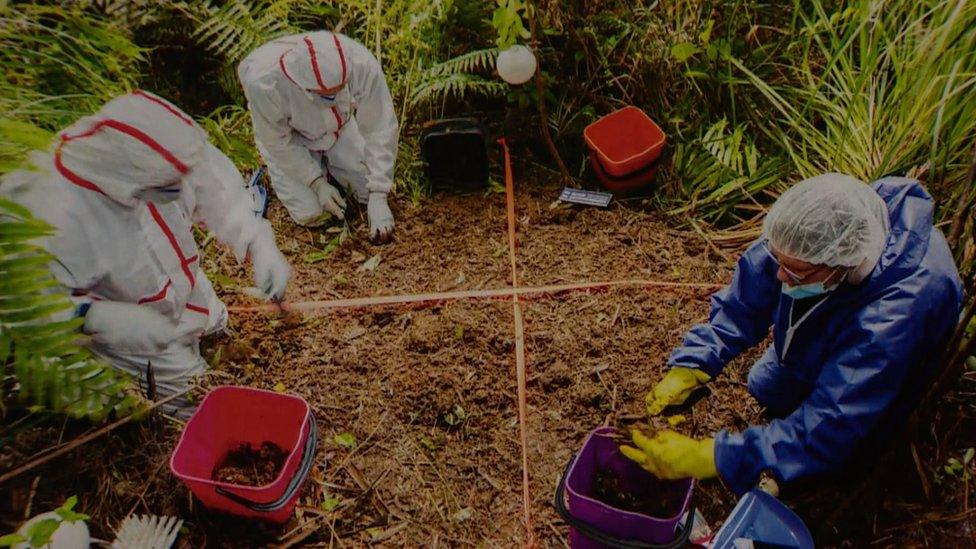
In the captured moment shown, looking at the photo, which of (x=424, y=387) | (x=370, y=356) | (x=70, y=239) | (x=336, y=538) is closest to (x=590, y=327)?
(x=424, y=387)

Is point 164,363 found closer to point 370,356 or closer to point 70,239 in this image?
point 70,239

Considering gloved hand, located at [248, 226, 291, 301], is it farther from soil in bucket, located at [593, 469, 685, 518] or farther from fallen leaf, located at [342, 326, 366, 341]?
soil in bucket, located at [593, 469, 685, 518]

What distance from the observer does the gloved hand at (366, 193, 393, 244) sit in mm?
3584

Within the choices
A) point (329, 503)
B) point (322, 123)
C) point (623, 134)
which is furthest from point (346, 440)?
point (623, 134)

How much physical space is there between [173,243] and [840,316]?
2496 mm

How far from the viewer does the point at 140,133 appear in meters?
2.21

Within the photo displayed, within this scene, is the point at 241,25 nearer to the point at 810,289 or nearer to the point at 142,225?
the point at 142,225

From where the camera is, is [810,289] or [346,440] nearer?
[810,289]

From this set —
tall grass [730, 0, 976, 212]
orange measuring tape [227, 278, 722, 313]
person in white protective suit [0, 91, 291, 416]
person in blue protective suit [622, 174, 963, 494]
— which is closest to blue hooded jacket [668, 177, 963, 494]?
person in blue protective suit [622, 174, 963, 494]

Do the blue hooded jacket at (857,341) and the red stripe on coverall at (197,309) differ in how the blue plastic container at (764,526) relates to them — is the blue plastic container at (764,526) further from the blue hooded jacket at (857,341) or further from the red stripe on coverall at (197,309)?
the red stripe on coverall at (197,309)

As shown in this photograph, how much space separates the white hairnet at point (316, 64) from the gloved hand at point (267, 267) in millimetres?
804

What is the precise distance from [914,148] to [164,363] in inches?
135

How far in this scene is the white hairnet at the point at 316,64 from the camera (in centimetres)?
311

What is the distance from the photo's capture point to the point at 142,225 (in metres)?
2.51
